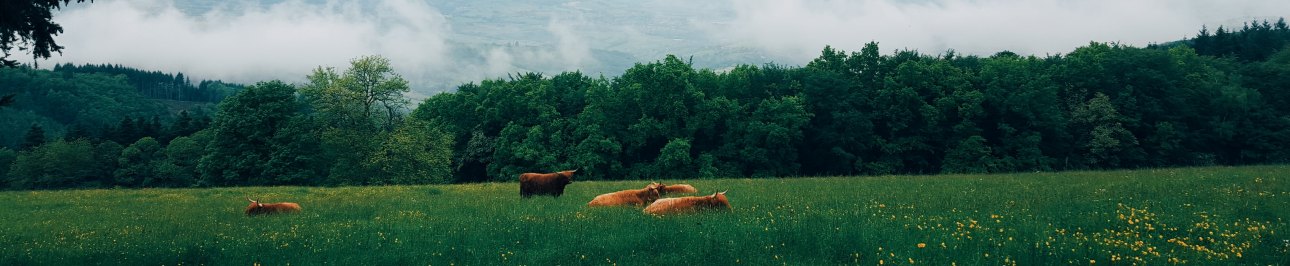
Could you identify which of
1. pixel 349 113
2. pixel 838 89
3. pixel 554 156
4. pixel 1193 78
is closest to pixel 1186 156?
pixel 1193 78

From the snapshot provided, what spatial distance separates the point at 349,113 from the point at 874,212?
50.1m

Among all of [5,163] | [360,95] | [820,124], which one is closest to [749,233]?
[820,124]

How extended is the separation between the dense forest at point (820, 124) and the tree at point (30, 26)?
142 ft

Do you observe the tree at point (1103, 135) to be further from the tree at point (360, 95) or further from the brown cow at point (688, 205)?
the tree at point (360, 95)

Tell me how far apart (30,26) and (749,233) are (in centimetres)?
1054

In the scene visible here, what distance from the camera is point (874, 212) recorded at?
14.1 metres

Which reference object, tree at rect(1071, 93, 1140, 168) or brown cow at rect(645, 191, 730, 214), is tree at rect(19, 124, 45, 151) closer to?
brown cow at rect(645, 191, 730, 214)

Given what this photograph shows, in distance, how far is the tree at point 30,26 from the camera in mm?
8008

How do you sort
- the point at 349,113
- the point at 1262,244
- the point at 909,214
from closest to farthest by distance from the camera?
1. the point at 1262,244
2. the point at 909,214
3. the point at 349,113

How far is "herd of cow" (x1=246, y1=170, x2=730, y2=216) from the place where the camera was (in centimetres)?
1521

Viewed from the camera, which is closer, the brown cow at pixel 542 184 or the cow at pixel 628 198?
the cow at pixel 628 198

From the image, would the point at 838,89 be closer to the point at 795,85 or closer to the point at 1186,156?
the point at 795,85

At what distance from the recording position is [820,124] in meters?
57.2

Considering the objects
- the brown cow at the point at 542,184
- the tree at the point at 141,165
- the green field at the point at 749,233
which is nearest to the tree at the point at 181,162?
the tree at the point at 141,165
